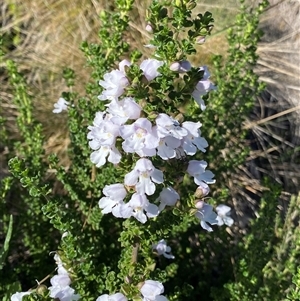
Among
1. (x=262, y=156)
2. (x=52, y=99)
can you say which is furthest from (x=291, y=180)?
(x=52, y=99)

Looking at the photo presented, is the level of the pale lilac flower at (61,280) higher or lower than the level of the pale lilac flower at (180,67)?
lower

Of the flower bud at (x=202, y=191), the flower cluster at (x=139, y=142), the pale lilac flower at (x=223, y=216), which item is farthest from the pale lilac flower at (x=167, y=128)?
the pale lilac flower at (x=223, y=216)

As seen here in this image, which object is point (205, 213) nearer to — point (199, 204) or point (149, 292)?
point (199, 204)

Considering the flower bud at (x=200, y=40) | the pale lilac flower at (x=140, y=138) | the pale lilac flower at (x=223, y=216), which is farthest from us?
the pale lilac flower at (x=223, y=216)

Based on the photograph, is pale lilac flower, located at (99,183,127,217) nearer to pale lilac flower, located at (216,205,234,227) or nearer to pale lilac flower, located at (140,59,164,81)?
pale lilac flower, located at (140,59,164,81)

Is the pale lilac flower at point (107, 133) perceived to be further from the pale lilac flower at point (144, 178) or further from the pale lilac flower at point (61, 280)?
the pale lilac flower at point (61, 280)
